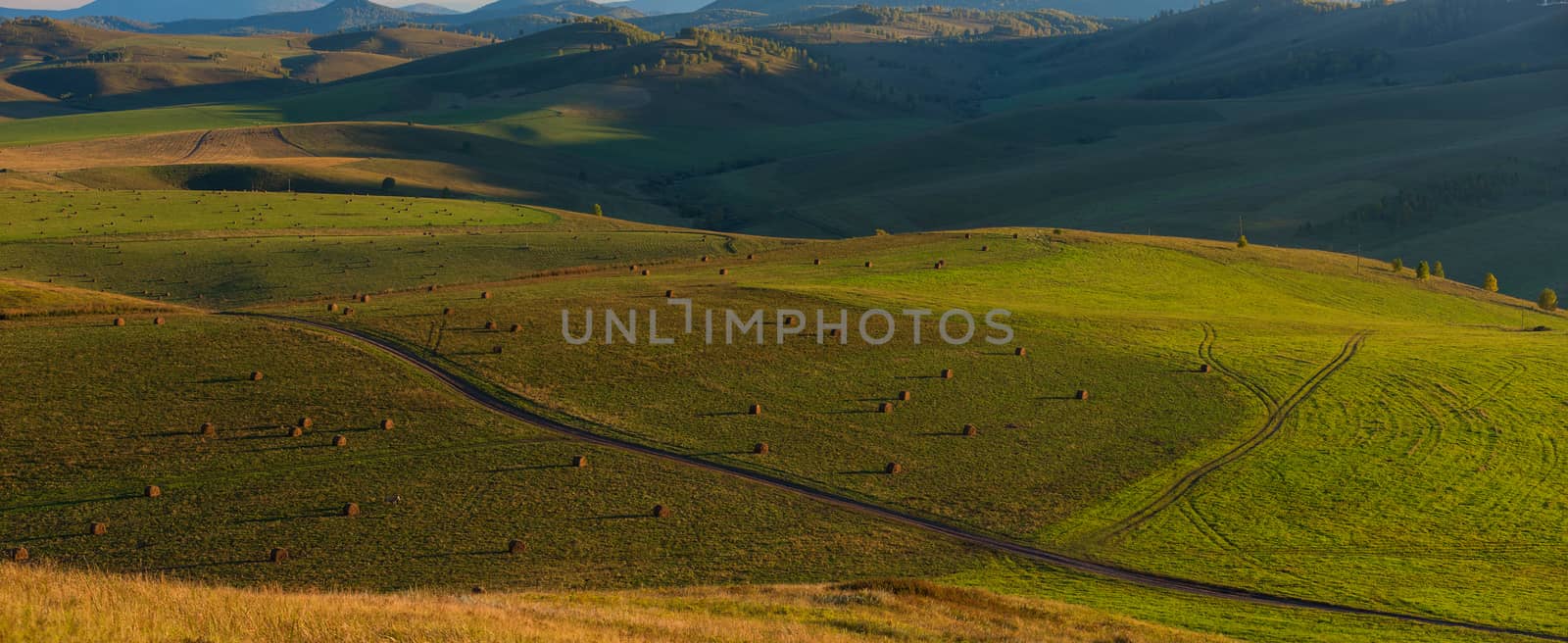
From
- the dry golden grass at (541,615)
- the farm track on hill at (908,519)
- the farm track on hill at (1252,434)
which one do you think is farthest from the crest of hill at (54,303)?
the farm track on hill at (1252,434)

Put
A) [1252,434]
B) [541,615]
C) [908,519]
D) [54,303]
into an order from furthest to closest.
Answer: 1. [54,303]
2. [1252,434]
3. [908,519]
4. [541,615]

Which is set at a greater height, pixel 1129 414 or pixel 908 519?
pixel 1129 414

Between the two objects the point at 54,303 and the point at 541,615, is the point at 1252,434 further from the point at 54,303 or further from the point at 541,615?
the point at 54,303

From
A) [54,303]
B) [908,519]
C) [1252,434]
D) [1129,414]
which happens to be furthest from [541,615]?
[54,303]

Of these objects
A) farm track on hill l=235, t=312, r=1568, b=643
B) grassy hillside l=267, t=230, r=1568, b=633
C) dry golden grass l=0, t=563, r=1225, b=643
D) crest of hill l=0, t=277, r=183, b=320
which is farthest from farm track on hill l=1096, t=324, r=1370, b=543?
crest of hill l=0, t=277, r=183, b=320

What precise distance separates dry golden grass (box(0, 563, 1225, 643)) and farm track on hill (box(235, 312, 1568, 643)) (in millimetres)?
6358

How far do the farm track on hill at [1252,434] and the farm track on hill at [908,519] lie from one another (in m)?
3.06

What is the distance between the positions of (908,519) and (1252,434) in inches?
915

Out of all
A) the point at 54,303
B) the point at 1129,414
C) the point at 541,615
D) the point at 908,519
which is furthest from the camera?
the point at 54,303

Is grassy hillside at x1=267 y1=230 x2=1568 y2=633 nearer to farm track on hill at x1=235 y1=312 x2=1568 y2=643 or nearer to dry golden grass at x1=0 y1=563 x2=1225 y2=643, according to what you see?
farm track on hill at x1=235 y1=312 x2=1568 y2=643

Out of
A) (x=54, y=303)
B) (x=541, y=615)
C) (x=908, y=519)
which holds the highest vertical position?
(x=541, y=615)

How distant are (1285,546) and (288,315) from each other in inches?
2328

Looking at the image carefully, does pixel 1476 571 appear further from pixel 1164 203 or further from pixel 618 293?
pixel 1164 203

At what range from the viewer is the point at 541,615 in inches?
1123
